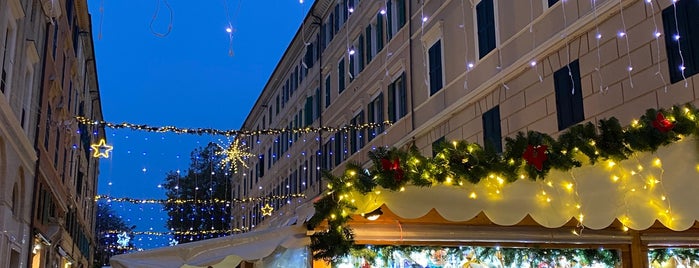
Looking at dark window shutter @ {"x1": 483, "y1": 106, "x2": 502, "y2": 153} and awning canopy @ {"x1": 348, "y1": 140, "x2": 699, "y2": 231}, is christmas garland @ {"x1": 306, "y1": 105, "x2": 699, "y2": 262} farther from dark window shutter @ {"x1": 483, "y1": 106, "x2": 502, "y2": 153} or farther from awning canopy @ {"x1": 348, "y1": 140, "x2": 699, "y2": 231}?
dark window shutter @ {"x1": 483, "y1": 106, "x2": 502, "y2": 153}

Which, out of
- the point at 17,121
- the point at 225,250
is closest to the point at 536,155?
the point at 225,250

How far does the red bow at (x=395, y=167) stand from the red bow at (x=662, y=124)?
2.36 meters

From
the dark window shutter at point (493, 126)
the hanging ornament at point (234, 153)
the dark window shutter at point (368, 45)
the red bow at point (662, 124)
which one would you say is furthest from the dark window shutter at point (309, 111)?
the red bow at point (662, 124)

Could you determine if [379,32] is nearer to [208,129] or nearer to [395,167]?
[208,129]

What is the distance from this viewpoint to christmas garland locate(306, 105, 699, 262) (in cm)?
646

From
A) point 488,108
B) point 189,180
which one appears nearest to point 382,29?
point 488,108

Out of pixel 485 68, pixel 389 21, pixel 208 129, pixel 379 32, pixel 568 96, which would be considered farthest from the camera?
pixel 379 32

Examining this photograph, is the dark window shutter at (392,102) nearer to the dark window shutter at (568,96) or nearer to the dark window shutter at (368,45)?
the dark window shutter at (368,45)

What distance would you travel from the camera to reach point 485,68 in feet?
45.4

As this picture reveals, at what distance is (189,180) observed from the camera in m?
56.1

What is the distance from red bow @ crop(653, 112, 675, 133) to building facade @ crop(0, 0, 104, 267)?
11159 millimetres

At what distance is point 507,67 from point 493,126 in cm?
125

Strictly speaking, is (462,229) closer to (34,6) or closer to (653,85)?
(653,85)

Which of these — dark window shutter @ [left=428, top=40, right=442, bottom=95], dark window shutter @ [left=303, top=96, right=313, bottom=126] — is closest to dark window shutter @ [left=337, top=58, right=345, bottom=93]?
dark window shutter @ [left=303, top=96, right=313, bottom=126]
